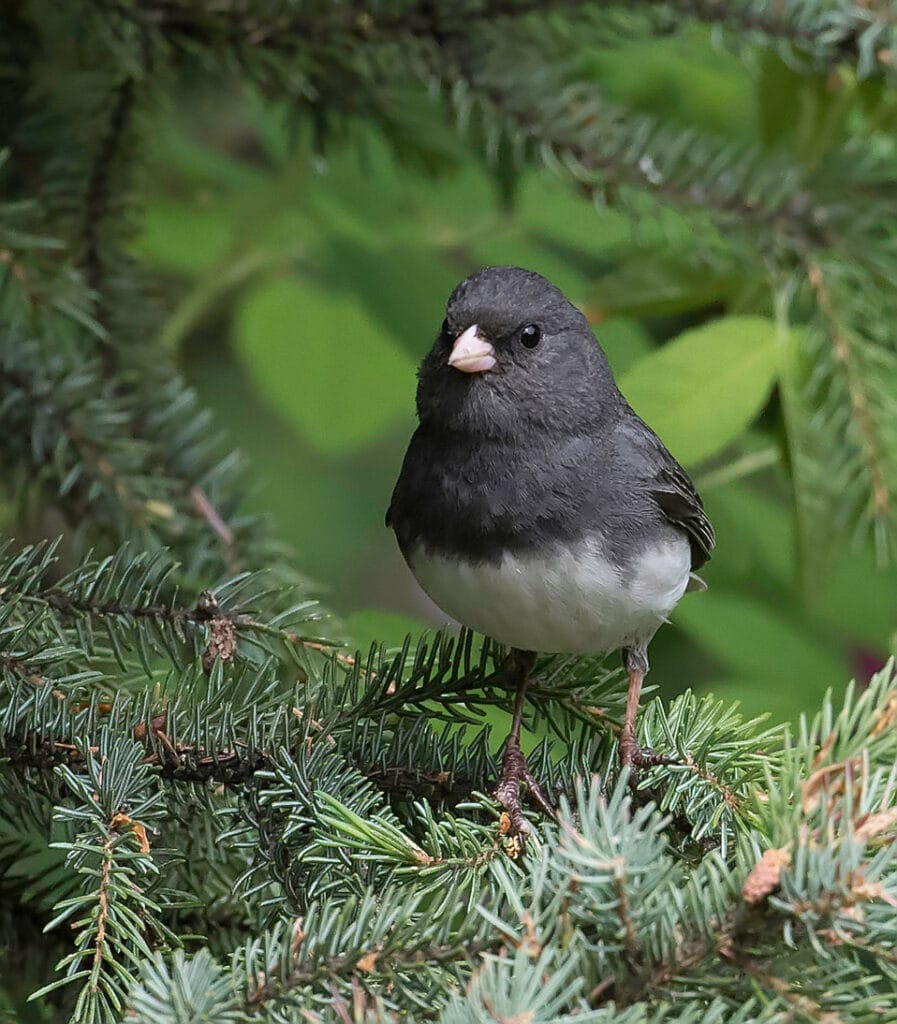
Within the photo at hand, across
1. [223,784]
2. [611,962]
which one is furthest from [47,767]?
[611,962]

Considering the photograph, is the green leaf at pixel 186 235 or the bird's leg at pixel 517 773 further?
the green leaf at pixel 186 235

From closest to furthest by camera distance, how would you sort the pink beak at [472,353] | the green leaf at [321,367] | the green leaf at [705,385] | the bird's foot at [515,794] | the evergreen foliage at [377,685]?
1. the evergreen foliage at [377,685]
2. the bird's foot at [515,794]
3. the pink beak at [472,353]
4. the green leaf at [705,385]
5. the green leaf at [321,367]

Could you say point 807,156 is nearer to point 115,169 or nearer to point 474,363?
point 474,363

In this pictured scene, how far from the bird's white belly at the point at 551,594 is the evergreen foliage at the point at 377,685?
73mm

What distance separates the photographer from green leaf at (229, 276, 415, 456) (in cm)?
244

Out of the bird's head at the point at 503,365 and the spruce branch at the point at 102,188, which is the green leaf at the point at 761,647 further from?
the spruce branch at the point at 102,188

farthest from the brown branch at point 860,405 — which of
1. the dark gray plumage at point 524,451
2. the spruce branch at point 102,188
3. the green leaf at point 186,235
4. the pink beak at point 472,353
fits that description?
the green leaf at point 186,235

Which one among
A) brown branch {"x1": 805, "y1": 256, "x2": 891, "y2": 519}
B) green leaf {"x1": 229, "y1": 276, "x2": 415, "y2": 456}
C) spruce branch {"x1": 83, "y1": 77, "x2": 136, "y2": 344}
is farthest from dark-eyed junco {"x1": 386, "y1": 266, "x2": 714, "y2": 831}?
green leaf {"x1": 229, "y1": 276, "x2": 415, "y2": 456}

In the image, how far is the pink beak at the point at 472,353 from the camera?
1.47 m

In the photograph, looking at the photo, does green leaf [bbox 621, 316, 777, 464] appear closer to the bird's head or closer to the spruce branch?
the bird's head

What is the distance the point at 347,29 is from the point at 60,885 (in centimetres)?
123

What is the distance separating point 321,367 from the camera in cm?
247

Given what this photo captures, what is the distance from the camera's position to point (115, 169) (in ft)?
6.11

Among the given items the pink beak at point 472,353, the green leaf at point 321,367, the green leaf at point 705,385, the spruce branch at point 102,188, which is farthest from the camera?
the green leaf at point 321,367
